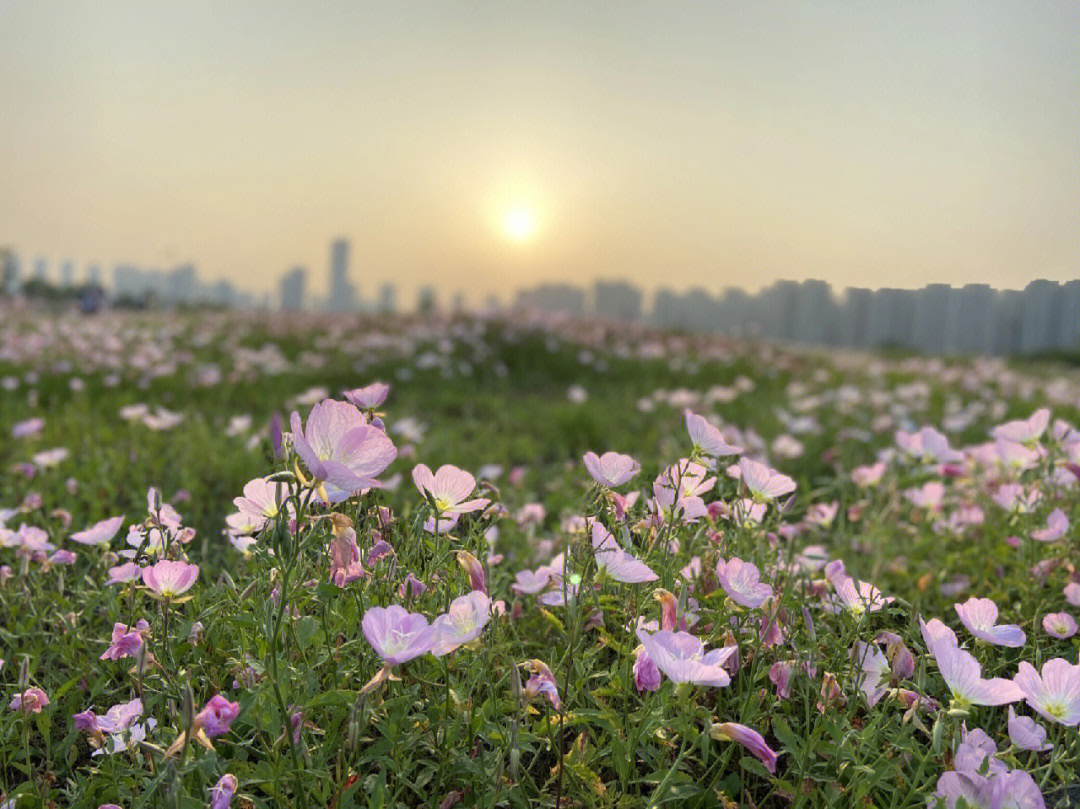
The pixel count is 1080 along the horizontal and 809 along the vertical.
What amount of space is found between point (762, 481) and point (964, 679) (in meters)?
0.48

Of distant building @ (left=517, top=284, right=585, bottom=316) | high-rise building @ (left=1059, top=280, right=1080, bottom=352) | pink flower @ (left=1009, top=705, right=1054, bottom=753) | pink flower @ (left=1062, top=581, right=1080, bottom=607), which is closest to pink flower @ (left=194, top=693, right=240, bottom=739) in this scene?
pink flower @ (left=1009, top=705, right=1054, bottom=753)

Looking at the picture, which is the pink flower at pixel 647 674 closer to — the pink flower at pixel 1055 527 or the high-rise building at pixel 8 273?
the pink flower at pixel 1055 527

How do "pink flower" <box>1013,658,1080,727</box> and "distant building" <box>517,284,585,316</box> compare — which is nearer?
"pink flower" <box>1013,658,1080,727</box>

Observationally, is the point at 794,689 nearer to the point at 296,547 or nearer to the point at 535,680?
the point at 535,680

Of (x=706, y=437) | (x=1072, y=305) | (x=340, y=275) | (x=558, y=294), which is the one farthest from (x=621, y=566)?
(x=340, y=275)

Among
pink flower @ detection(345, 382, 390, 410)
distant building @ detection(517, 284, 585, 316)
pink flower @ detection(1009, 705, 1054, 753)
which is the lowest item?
pink flower @ detection(1009, 705, 1054, 753)

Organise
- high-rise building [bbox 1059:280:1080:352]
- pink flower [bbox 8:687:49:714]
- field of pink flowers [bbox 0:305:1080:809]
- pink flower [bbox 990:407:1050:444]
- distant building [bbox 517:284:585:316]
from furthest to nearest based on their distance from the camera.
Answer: distant building [bbox 517:284:585:316] → high-rise building [bbox 1059:280:1080:352] → pink flower [bbox 990:407:1050:444] → pink flower [bbox 8:687:49:714] → field of pink flowers [bbox 0:305:1080:809]

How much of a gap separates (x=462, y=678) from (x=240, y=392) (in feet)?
14.2

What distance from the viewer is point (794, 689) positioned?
1420 millimetres

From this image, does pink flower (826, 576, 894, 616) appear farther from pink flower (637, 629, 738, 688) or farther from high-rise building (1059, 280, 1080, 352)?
high-rise building (1059, 280, 1080, 352)

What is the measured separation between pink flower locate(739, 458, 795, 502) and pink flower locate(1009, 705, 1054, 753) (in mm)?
485

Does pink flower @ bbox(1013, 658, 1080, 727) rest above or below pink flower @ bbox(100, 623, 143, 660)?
above

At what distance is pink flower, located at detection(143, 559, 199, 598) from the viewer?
1.27 meters

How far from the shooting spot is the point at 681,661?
1.10 metres
